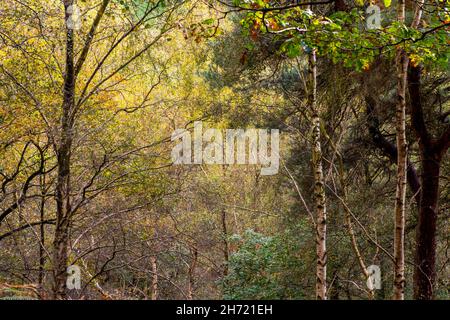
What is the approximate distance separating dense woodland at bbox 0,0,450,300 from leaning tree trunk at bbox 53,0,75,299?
15mm

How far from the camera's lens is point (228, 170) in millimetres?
14141

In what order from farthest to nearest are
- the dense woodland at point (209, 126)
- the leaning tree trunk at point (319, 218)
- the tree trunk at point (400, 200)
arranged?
the leaning tree trunk at point (319, 218)
the dense woodland at point (209, 126)
the tree trunk at point (400, 200)

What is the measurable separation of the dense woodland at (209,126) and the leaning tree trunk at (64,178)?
0.05ft

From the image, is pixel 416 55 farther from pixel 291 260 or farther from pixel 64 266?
pixel 291 260

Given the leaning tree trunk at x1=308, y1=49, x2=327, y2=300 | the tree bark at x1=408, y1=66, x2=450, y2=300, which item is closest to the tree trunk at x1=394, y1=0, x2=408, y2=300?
the leaning tree trunk at x1=308, y1=49, x2=327, y2=300

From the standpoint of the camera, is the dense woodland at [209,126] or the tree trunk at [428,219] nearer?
the dense woodland at [209,126]

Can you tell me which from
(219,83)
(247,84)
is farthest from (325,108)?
(219,83)

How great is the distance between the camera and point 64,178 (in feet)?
16.1

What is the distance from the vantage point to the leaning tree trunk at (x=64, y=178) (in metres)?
4.73

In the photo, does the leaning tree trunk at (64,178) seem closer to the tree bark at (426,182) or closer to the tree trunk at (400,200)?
the tree trunk at (400,200)

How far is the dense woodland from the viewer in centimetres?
405

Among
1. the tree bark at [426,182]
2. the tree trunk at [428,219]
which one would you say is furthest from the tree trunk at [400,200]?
the tree trunk at [428,219]

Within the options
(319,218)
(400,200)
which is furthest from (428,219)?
(400,200)

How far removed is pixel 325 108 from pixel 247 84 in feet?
6.16
